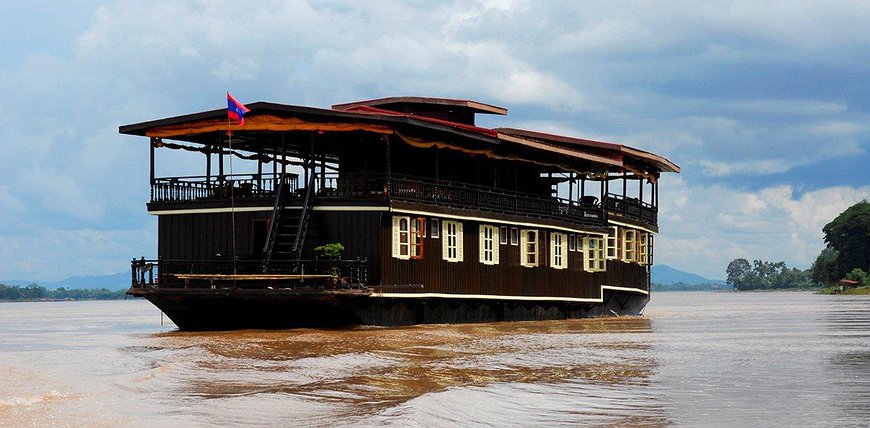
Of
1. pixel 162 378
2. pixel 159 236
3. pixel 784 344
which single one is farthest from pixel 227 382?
pixel 159 236

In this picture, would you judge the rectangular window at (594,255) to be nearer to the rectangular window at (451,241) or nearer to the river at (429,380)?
the rectangular window at (451,241)

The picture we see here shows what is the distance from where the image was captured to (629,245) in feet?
145

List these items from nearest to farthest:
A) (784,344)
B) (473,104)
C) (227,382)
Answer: (227,382) → (784,344) → (473,104)

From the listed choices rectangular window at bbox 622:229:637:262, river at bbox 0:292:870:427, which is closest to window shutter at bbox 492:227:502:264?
river at bbox 0:292:870:427

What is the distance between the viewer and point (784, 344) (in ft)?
85.5

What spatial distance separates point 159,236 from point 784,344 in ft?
52.7

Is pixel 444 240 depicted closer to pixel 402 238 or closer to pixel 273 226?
pixel 402 238

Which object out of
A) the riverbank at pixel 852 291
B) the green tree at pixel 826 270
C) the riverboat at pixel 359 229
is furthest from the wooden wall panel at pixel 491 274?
the green tree at pixel 826 270

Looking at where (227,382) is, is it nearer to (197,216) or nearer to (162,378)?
(162,378)

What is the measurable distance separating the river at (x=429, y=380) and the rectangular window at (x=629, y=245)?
1500 cm

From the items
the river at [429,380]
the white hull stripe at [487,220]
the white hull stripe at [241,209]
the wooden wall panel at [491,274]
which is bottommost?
the river at [429,380]

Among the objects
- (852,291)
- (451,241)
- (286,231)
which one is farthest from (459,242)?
(852,291)

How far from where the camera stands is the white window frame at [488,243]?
3422 cm

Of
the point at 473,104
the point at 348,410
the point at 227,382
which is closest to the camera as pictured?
the point at 348,410
